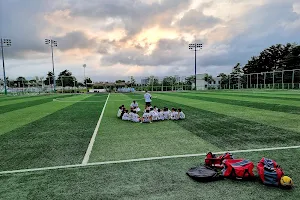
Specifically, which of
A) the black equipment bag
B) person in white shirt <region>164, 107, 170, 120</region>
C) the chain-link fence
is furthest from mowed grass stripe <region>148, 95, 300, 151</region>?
the chain-link fence

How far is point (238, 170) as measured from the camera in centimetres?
479

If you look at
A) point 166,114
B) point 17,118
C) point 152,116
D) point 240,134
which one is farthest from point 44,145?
point 17,118

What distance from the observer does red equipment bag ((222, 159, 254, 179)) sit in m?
4.76

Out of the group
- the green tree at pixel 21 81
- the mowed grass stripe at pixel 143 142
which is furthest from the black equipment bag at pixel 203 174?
the green tree at pixel 21 81

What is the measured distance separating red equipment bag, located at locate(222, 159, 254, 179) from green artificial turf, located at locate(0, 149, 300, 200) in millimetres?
136

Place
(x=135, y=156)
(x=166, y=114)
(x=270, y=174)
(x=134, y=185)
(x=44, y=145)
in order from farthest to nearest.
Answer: (x=166, y=114) < (x=44, y=145) < (x=135, y=156) < (x=134, y=185) < (x=270, y=174)

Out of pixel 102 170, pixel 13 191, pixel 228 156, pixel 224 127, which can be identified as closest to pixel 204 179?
pixel 228 156

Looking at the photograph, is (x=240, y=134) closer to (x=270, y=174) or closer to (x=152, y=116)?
(x=270, y=174)

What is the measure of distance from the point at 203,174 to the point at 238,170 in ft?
2.37

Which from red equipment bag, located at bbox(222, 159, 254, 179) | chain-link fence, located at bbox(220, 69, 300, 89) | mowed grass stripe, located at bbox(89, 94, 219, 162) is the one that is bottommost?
mowed grass stripe, located at bbox(89, 94, 219, 162)

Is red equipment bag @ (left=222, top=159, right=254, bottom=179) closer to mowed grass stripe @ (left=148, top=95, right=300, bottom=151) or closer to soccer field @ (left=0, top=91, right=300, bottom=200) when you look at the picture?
soccer field @ (left=0, top=91, right=300, bottom=200)

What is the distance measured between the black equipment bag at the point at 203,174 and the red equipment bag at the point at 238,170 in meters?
0.22

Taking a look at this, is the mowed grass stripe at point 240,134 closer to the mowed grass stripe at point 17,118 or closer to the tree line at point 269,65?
the mowed grass stripe at point 17,118

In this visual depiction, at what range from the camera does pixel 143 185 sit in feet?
15.1
